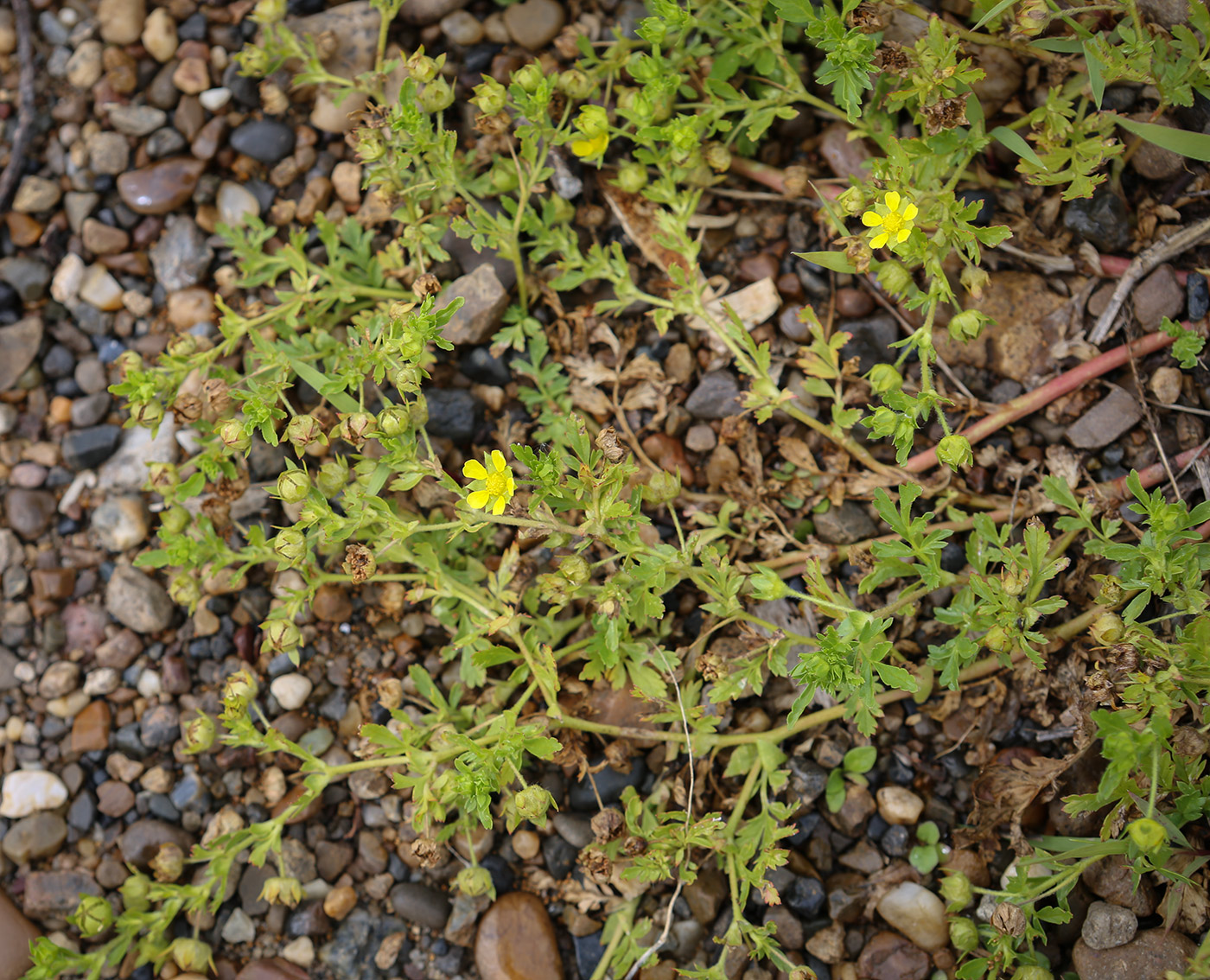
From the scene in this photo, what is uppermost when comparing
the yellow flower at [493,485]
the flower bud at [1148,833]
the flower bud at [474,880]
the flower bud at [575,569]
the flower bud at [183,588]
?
the yellow flower at [493,485]

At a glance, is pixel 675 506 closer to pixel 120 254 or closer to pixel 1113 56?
pixel 1113 56


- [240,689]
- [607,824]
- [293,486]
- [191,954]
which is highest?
[293,486]

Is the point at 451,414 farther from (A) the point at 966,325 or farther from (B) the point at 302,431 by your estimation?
(A) the point at 966,325

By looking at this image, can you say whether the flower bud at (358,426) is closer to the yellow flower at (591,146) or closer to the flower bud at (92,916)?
the yellow flower at (591,146)

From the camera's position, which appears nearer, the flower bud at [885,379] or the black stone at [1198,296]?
the flower bud at [885,379]

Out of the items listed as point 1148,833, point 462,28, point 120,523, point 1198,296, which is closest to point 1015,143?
point 1198,296

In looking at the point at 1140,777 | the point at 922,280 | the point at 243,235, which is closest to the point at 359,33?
the point at 243,235

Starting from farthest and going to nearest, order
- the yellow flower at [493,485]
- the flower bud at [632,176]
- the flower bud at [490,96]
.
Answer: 1. the flower bud at [632,176]
2. the flower bud at [490,96]
3. the yellow flower at [493,485]

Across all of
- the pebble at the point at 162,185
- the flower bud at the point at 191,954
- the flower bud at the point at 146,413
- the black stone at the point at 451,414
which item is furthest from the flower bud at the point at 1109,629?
the pebble at the point at 162,185
